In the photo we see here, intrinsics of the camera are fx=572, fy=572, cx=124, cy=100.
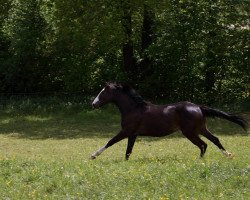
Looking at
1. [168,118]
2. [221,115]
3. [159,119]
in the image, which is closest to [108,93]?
[159,119]

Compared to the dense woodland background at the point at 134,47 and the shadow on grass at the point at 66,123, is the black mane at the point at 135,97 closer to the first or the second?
the shadow on grass at the point at 66,123

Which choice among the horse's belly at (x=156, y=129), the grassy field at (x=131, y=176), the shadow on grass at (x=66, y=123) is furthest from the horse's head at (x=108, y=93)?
the shadow on grass at (x=66, y=123)

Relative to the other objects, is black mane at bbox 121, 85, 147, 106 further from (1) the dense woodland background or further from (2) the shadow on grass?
(1) the dense woodland background

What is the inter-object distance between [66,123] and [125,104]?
38.7 feet

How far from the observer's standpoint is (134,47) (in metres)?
31.3

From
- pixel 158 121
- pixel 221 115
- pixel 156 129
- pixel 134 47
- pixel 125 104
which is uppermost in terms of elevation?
pixel 134 47

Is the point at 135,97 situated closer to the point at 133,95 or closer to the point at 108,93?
the point at 133,95

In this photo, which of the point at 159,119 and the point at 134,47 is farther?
the point at 134,47

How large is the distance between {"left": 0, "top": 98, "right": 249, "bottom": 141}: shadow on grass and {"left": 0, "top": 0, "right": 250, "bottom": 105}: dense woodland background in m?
2.76

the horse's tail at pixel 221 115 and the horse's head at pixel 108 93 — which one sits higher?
the horse's head at pixel 108 93

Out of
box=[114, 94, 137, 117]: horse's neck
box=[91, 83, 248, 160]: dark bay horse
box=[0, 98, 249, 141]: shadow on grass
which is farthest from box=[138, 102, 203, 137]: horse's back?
box=[0, 98, 249, 141]: shadow on grass

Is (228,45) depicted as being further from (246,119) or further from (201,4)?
(246,119)

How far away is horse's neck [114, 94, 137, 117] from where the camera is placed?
575 inches

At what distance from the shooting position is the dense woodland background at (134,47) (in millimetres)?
27766
